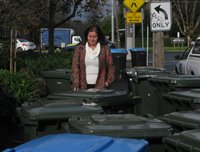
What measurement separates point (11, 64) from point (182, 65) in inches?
200

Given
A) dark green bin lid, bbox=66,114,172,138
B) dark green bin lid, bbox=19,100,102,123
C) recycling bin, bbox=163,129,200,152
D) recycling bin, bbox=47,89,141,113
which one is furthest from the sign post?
recycling bin, bbox=163,129,200,152

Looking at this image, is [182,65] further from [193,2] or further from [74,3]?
[193,2]

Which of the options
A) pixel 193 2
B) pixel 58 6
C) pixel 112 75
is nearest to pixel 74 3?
pixel 58 6

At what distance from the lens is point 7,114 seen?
257 inches

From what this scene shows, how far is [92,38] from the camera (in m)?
7.42

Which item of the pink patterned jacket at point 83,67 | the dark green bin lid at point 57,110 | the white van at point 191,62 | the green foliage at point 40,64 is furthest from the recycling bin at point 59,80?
the dark green bin lid at point 57,110

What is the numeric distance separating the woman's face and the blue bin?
3884 millimetres

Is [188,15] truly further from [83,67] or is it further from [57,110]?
[57,110]

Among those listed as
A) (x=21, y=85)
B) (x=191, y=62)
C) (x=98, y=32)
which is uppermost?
(x=98, y=32)

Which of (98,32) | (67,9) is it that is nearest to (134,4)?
(67,9)

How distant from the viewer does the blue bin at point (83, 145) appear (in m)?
3.38

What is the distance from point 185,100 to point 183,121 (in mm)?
1517

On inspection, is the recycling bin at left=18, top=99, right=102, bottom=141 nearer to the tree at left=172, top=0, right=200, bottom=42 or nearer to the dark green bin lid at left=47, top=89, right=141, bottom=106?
the dark green bin lid at left=47, top=89, right=141, bottom=106

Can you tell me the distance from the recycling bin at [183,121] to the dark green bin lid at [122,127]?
21 centimetres
